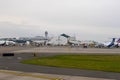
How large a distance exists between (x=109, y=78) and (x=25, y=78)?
21.2 ft

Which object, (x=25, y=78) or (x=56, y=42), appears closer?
(x=25, y=78)

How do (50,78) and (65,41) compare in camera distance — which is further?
(65,41)

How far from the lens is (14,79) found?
19.2 m

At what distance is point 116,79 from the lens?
66.2ft

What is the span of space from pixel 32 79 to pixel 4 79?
2.02 m

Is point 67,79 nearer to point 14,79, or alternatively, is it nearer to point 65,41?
point 14,79

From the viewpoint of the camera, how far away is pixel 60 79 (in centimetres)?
1955

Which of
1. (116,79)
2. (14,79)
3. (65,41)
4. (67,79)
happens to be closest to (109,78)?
(116,79)

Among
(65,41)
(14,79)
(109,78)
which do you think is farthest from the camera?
(65,41)

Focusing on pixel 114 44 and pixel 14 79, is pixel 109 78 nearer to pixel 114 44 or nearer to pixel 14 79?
pixel 14 79

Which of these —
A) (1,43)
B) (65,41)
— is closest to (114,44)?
(65,41)

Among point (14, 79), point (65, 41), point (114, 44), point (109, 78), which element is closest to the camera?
point (14, 79)

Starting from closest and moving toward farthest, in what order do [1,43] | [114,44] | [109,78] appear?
[109,78]
[114,44]
[1,43]

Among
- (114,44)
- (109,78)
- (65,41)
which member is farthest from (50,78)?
(65,41)
